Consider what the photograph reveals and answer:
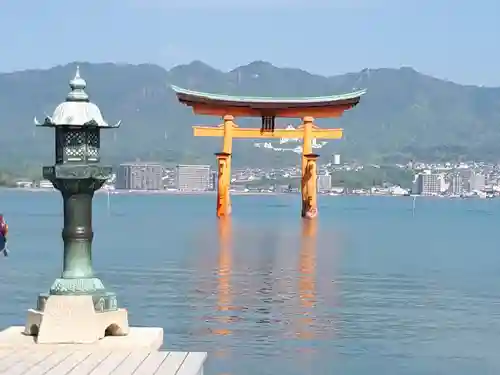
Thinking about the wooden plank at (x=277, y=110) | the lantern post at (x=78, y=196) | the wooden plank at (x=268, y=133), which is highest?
the wooden plank at (x=277, y=110)

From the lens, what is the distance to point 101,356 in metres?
7.75

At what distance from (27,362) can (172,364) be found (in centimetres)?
93

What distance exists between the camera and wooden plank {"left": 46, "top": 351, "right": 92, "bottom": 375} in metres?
7.12

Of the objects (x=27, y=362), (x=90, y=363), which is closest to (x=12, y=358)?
(x=27, y=362)

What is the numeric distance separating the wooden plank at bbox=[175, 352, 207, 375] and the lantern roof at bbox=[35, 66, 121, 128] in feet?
6.53

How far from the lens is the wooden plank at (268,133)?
52547 mm

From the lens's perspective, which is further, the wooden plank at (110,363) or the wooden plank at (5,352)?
the wooden plank at (5,352)

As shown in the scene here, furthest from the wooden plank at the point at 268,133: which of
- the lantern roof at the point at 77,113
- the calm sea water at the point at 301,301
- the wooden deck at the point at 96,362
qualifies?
the wooden deck at the point at 96,362

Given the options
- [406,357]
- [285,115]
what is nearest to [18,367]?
[406,357]

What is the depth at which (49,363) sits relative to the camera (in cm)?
745

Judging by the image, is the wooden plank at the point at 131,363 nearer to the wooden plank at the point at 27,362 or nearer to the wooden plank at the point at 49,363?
the wooden plank at the point at 49,363

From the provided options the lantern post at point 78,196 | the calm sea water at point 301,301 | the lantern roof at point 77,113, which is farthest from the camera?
the calm sea water at point 301,301

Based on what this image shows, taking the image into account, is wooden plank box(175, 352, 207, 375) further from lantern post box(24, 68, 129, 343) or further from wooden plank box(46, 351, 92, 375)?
lantern post box(24, 68, 129, 343)

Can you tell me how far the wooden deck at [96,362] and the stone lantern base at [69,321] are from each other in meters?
0.33
